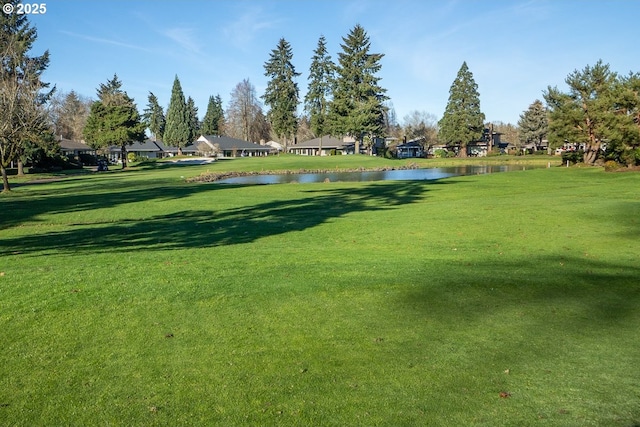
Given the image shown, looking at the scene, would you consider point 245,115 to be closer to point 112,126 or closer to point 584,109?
point 112,126

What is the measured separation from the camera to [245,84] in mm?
134125

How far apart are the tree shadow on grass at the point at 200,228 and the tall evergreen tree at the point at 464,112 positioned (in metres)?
81.0

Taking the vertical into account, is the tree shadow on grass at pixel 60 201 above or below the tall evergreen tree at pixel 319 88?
below

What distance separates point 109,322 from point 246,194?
2783 centimetres

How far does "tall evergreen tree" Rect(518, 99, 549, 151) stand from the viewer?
11438cm

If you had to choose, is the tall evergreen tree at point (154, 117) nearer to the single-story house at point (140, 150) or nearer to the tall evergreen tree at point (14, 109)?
the single-story house at point (140, 150)

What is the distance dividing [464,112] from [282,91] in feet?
135

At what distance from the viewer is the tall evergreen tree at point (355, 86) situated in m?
93.6

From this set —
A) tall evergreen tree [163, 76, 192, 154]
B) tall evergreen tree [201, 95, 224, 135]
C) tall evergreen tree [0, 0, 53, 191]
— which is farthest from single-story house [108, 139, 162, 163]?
tall evergreen tree [0, 0, 53, 191]

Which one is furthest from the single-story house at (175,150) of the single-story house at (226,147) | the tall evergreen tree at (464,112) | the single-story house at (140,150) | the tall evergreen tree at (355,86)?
the tall evergreen tree at (464,112)

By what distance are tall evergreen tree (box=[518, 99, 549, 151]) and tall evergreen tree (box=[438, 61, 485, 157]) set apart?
1844cm

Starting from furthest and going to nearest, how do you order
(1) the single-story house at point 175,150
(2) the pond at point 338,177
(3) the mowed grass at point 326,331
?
(1) the single-story house at point 175,150 < (2) the pond at point 338,177 < (3) the mowed grass at point 326,331

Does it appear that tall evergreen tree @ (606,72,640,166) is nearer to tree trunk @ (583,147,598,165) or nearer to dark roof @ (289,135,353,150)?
tree trunk @ (583,147,598,165)

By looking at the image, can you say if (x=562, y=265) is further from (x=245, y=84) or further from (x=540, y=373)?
(x=245, y=84)
